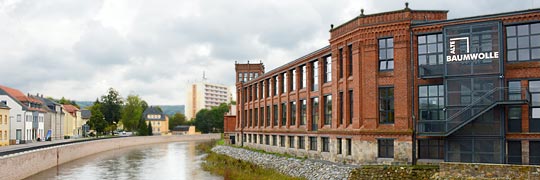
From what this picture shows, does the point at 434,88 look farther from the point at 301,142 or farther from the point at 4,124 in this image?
the point at 4,124

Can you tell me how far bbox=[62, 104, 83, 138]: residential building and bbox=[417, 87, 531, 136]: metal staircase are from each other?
279 ft

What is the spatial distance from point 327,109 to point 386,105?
24.1 feet

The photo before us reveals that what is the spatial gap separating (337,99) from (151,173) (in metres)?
19.9

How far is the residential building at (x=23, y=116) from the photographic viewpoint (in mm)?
65688

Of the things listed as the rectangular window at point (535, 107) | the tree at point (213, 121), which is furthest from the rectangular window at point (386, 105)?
the tree at point (213, 121)

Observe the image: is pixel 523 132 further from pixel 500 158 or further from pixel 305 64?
pixel 305 64

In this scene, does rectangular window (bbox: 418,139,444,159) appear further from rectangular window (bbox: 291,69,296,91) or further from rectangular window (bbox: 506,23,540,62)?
rectangular window (bbox: 291,69,296,91)

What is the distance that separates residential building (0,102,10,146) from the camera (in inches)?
2359

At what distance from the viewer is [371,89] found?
96.8 feet

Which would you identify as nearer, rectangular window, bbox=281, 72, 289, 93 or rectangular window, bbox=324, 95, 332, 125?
rectangular window, bbox=324, 95, 332, 125

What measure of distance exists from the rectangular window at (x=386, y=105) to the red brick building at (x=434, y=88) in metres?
0.06

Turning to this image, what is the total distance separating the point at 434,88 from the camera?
2842cm

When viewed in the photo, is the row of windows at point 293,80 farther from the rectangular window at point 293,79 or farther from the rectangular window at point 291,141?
the rectangular window at point 291,141

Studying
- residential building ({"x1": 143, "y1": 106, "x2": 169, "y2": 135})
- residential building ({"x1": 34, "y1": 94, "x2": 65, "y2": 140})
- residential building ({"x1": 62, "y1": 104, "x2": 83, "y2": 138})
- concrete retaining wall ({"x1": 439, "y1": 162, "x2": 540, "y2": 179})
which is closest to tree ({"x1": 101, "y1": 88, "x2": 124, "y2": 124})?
residential building ({"x1": 62, "y1": 104, "x2": 83, "y2": 138})
